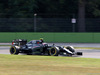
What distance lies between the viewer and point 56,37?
34.8 meters

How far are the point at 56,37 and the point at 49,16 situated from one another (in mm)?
4346

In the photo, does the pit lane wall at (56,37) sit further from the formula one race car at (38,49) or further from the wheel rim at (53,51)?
the wheel rim at (53,51)

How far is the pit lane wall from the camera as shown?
34.5m

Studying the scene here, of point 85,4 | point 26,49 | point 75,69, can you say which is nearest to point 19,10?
point 85,4

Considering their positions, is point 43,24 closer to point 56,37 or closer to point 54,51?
point 56,37

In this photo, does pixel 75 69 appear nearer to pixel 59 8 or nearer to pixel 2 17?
pixel 2 17

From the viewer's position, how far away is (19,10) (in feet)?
132

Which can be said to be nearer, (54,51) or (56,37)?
(54,51)

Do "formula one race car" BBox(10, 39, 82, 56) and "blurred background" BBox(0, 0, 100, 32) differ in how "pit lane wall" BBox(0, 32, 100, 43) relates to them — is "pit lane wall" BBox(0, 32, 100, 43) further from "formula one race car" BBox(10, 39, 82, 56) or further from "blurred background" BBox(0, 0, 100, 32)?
"formula one race car" BBox(10, 39, 82, 56)

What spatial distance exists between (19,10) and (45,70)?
30.6m

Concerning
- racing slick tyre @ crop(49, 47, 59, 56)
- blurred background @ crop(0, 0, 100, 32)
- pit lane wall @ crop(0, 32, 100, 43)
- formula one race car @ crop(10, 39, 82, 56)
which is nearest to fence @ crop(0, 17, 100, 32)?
blurred background @ crop(0, 0, 100, 32)

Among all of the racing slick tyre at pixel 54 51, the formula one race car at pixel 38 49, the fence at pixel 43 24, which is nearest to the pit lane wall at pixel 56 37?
the fence at pixel 43 24

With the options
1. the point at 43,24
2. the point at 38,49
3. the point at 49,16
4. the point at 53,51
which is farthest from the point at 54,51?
the point at 49,16

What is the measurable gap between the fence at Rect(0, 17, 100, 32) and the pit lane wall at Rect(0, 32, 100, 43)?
614 millimetres
